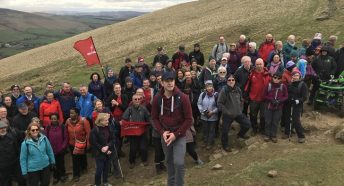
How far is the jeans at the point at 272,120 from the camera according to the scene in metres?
12.0

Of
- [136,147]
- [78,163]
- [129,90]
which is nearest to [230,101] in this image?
[136,147]

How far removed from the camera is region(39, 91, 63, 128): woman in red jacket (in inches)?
500

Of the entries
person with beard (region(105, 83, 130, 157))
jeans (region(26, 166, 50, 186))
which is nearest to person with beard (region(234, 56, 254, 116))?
person with beard (region(105, 83, 130, 157))

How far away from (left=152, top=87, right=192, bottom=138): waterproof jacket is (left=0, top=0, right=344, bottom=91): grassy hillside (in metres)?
21.8

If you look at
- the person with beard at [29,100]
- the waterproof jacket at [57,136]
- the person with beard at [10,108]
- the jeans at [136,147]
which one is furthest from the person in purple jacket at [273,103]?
the person with beard at [10,108]

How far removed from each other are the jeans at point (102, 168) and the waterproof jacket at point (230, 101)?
3950mm

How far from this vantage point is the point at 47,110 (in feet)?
41.7

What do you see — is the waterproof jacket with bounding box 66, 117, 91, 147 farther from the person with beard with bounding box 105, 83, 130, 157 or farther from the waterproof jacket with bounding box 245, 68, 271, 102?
the waterproof jacket with bounding box 245, 68, 271, 102

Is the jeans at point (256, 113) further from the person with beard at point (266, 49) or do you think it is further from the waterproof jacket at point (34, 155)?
the waterproof jacket at point (34, 155)

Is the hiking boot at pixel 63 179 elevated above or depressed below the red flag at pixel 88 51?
below

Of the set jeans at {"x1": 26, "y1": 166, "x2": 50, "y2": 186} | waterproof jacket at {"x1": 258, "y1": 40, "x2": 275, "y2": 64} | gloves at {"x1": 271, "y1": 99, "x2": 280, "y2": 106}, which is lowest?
jeans at {"x1": 26, "y1": 166, "x2": 50, "y2": 186}

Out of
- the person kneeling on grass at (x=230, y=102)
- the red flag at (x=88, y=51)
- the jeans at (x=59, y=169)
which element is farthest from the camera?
the red flag at (x=88, y=51)

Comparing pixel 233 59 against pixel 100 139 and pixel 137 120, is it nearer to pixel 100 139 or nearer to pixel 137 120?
pixel 137 120

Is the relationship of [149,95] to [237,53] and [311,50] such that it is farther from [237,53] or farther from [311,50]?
[311,50]
